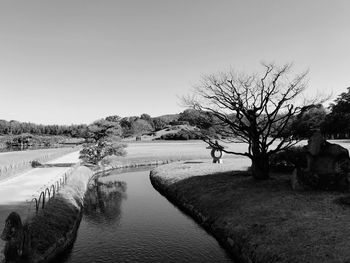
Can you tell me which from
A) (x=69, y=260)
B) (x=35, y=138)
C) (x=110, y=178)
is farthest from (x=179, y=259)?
(x=35, y=138)

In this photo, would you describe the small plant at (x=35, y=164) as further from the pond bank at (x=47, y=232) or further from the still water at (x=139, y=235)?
the pond bank at (x=47, y=232)

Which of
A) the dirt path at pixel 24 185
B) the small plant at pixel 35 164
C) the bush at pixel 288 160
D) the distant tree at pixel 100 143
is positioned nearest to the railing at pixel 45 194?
the dirt path at pixel 24 185

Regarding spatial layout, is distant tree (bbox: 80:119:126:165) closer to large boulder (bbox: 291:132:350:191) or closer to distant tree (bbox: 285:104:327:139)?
distant tree (bbox: 285:104:327:139)

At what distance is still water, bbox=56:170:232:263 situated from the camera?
1833 centimetres

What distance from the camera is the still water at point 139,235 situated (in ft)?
60.1

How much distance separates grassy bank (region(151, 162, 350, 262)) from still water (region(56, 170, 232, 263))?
4.03 ft

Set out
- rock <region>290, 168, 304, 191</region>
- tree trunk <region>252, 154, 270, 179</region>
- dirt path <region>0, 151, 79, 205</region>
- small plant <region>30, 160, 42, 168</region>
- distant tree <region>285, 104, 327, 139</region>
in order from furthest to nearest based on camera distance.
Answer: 1. small plant <region>30, 160, 42, 168</region>
2. distant tree <region>285, 104, 327, 139</region>
3. tree trunk <region>252, 154, 270, 179</region>
4. dirt path <region>0, 151, 79, 205</region>
5. rock <region>290, 168, 304, 191</region>

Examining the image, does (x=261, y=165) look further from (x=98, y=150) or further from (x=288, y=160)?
(x=98, y=150)

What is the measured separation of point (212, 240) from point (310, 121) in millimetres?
19614

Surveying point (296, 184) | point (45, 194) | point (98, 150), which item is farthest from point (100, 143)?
point (296, 184)

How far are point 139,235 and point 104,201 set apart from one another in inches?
493

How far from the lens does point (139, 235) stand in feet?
72.1

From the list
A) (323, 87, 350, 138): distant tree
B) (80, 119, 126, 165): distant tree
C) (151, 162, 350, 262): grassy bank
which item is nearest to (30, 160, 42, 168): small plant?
(80, 119, 126, 165): distant tree

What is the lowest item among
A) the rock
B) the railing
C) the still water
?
the still water
